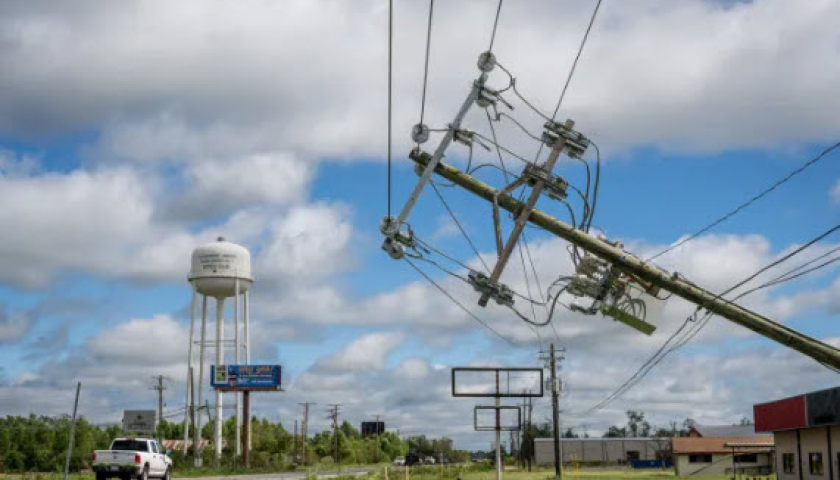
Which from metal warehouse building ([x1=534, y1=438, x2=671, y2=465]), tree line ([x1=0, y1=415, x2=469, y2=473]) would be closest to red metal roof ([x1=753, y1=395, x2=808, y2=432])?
tree line ([x1=0, y1=415, x2=469, y2=473])

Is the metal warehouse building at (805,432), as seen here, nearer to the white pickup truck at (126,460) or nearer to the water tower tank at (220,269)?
the white pickup truck at (126,460)

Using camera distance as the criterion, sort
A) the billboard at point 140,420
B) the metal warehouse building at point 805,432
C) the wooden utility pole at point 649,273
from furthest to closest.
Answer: the billboard at point 140,420
the metal warehouse building at point 805,432
the wooden utility pole at point 649,273

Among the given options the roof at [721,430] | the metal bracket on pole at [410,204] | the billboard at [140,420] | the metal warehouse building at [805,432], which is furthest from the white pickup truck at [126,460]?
the roof at [721,430]

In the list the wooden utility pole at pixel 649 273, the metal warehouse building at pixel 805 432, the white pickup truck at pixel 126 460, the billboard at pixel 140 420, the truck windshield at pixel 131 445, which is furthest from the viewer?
the billboard at pixel 140 420

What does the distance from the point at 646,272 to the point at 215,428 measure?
69896 mm

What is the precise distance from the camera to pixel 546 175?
21438 millimetres

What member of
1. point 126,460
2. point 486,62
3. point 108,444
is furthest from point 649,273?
point 108,444

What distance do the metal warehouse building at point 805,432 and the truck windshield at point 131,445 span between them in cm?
2470

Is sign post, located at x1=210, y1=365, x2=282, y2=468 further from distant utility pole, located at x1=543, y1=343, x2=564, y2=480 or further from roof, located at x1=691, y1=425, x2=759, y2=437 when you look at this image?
roof, located at x1=691, y1=425, x2=759, y2=437

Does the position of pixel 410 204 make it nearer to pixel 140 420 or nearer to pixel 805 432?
pixel 805 432

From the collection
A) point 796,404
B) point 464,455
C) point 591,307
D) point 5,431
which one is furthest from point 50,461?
point 464,455

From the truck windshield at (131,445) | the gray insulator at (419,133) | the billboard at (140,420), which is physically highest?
the gray insulator at (419,133)

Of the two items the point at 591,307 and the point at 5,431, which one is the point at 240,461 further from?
the point at 591,307

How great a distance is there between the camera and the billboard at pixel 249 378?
3376 inches
